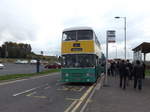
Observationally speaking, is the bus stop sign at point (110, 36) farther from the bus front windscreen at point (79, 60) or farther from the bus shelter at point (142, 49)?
the bus shelter at point (142, 49)

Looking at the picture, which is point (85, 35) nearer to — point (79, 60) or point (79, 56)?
point (79, 56)

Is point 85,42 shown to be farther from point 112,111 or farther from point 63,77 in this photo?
point 112,111

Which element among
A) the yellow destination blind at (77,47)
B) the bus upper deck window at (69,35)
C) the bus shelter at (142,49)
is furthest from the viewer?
the bus shelter at (142,49)

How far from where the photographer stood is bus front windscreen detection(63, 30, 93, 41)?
1728 centimetres

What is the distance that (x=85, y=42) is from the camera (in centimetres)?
1708

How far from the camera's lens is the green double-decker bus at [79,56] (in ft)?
55.9

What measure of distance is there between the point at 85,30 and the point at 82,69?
2762mm

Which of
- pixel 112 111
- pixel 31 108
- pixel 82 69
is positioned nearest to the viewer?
pixel 112 111

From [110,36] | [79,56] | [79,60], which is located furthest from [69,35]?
[110,36]

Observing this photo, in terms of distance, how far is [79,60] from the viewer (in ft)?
56.4

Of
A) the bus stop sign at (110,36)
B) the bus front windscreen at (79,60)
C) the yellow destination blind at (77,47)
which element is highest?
the bus stop sign at (110,36)

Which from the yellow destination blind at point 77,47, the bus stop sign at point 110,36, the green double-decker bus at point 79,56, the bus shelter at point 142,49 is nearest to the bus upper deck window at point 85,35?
the green double-decker bus at point 79,56

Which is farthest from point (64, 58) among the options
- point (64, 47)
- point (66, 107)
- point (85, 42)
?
point (66, 107)

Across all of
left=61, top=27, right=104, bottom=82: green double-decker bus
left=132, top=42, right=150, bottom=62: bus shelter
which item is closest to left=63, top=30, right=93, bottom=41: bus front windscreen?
left=61, top=27, right=104, bottom=82: green double-decker bus
